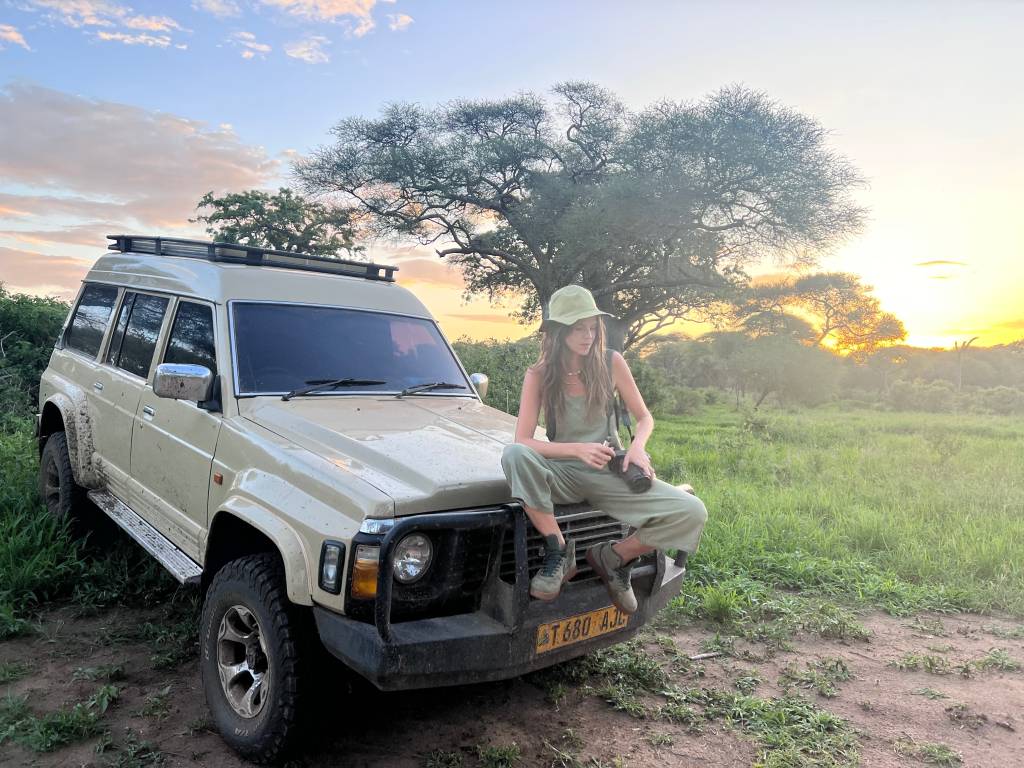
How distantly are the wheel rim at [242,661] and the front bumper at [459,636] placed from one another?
A: 51cm

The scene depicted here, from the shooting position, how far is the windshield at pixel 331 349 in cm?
406

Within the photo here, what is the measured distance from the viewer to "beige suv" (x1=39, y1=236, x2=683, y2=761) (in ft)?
9.53

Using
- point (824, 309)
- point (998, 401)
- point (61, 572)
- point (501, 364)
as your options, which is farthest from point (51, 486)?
point (998, 401)

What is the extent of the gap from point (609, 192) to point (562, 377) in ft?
72.9

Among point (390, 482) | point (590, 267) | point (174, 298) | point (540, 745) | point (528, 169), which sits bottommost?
point (540, 745)

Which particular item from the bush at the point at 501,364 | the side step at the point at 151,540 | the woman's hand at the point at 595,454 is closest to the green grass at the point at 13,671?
the side step at the point at 151,540

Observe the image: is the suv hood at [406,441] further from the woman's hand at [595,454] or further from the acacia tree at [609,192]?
the acacia tree at [609,192]

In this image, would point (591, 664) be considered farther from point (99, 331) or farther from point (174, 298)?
point (99, 331)

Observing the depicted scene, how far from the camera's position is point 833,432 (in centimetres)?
1675

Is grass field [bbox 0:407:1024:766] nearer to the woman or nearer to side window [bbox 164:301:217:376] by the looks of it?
the woman

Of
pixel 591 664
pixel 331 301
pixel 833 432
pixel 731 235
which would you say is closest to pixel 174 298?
pixel 331 301

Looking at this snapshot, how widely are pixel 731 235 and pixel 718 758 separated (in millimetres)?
24870

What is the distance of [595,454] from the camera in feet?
10.8

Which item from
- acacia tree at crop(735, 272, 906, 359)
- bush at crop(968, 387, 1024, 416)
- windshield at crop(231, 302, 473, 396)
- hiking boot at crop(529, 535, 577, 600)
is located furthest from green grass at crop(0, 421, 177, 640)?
bush at crop(968, 387, 1024, 416)
